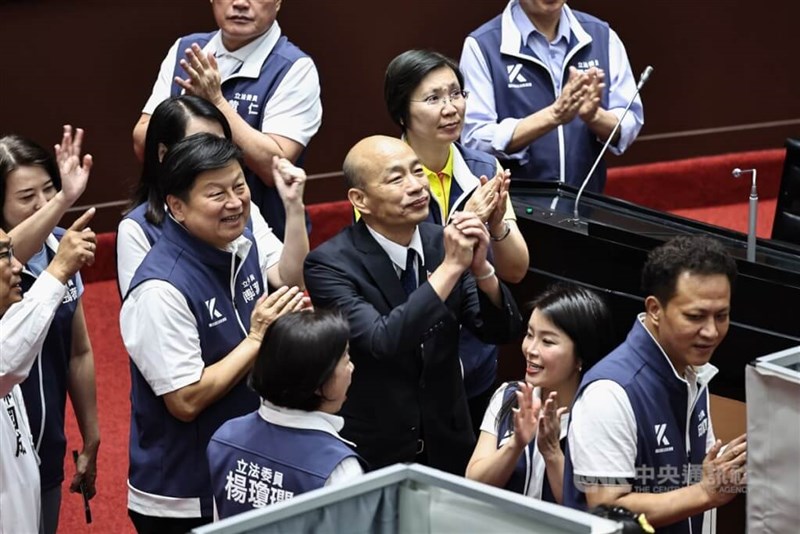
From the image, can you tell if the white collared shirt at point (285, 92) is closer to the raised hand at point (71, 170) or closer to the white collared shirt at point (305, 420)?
the raised hand at point (71, 170)

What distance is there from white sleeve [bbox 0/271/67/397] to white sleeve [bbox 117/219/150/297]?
38 centimetres

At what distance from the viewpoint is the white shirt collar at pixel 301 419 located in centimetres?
266

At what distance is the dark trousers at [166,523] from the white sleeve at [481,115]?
5.46 ft

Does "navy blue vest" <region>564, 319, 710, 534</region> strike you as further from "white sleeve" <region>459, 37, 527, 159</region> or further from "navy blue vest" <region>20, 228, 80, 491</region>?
"white sleeve" <region>459, 37, 527, 159</region>

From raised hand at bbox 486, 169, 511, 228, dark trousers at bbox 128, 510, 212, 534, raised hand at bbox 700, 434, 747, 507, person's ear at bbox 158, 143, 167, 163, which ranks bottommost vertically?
dark trousers at bbox 128, 510, 212, 534

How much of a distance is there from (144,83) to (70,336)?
2558 mm

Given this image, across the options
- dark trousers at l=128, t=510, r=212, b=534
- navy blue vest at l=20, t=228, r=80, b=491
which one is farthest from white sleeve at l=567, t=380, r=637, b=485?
navy blue vest at l=20, t=228, r=80, b=491

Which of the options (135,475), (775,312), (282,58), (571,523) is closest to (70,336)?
(135,475)

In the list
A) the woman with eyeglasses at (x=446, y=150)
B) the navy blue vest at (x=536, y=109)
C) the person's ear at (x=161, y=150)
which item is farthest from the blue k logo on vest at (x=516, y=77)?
the person's ear at (x=161, y=150)

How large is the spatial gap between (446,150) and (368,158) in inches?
21.1

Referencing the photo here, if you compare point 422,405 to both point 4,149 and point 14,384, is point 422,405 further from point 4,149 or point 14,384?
point 4,149

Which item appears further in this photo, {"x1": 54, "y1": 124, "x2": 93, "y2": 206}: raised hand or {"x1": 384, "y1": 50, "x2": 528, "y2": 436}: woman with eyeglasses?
A: {"x1": 384, "y1": 50, "x2": 528, "y2": 436}: woman with eyeglasses

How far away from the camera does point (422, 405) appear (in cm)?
327

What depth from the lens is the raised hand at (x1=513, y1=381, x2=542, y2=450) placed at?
2902 mm
